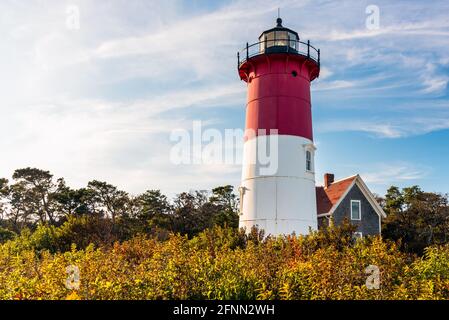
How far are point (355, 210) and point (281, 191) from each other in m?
8.15

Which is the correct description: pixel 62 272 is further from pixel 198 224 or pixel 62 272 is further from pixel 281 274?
pixel 198 224

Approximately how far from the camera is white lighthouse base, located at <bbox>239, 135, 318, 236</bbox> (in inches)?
732

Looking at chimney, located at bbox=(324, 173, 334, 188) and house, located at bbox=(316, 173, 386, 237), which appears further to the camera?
chimney, located at bbox=(324, 173, 334, 188)

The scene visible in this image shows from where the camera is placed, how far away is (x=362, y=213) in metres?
25.2

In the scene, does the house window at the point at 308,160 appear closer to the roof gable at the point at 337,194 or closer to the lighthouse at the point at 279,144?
the lighthouse at the point at 279,144

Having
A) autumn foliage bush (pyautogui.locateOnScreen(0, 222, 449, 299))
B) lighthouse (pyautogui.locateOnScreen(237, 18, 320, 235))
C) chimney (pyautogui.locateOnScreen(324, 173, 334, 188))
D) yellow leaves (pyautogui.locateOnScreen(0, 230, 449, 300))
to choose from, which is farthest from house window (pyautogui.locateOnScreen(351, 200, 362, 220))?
yellow leaves (pyautogui.locateOnScreen(0, 230, 449, 300))

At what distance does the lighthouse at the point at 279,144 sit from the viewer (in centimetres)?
1880

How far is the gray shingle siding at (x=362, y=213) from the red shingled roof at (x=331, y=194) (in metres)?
0.44

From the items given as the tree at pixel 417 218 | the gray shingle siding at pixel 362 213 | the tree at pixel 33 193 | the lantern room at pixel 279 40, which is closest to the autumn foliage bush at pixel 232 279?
the lantern room at pixel 279 40

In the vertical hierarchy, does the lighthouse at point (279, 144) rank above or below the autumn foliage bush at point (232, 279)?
above

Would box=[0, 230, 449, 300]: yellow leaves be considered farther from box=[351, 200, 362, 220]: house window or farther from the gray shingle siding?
box=[351, 200, 362, 220]: house window

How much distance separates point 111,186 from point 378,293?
35160mm

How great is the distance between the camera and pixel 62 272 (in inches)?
286

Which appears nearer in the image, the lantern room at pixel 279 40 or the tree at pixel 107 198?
the lantern room at pixel 279 40
